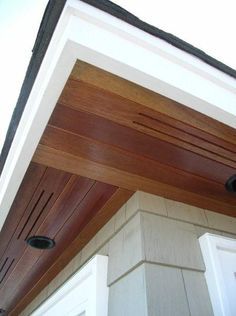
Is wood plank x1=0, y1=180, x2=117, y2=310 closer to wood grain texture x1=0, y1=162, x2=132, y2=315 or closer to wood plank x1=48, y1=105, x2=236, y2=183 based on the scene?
wood grain texture x1=0, y1=162, x2=132, y2=315

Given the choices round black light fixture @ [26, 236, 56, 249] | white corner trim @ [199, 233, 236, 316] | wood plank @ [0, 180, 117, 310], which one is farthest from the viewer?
round black light fixture @ [26, 236, 56, 249]

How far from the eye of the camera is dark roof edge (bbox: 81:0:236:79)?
69 cm

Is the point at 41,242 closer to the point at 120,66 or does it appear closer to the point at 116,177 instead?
the point at 116,177

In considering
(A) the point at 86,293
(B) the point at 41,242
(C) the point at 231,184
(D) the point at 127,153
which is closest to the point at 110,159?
(D) the point at 127,153

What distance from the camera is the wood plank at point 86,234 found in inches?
45.4

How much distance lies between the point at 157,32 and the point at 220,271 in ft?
2.72

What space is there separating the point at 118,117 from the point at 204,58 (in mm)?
299

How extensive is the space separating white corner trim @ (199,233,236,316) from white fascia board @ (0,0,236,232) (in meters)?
0.49

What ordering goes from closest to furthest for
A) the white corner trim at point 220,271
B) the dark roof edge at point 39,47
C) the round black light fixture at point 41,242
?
the dark roof edge at point 39,47
the white corner trim at point 220,271
the round black light fixture at point 41,242

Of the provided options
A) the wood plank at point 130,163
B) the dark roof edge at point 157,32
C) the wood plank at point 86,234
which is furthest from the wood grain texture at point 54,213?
the dark roof edge at point 157,32

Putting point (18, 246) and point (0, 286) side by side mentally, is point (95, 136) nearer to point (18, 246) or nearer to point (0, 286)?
point (18, 246)

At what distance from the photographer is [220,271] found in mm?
995

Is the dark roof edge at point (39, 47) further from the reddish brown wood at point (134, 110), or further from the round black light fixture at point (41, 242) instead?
the round black light fixture at point (41, 242)

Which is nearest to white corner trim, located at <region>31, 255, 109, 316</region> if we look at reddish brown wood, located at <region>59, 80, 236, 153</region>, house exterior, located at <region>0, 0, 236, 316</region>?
house exterior, located at <region>0, 0, 236, 316</region>
